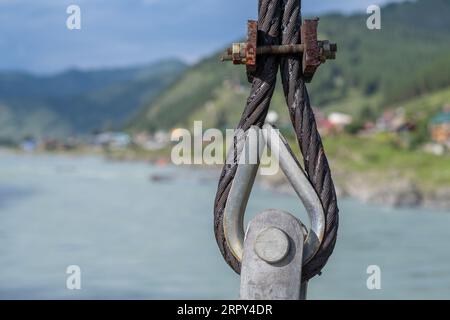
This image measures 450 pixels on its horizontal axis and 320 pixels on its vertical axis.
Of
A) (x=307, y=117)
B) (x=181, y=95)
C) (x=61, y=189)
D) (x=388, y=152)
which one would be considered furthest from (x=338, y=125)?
(x=181, y=95)

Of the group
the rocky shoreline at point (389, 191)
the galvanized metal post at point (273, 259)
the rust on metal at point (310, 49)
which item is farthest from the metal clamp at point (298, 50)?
the rocky shoreline at point (389, 191)

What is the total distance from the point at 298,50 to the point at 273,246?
1.45 ft

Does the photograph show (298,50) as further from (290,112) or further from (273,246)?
(273,246)

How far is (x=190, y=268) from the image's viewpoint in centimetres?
3012

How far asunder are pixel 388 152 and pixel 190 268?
140 feet

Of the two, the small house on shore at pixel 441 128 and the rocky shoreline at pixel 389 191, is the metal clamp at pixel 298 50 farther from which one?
the small house on shore at pixel 441 128

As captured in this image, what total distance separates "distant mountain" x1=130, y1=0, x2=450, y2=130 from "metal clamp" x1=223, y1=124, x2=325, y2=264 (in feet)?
355

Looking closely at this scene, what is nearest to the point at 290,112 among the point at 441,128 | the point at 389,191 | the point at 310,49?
the point at 310,49

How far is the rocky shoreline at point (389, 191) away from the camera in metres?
51.5

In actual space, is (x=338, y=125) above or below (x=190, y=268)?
above

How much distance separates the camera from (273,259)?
151cm

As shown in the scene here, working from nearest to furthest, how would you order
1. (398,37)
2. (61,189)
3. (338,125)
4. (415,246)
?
(415,246), (61,189), (338,125), (398,37)

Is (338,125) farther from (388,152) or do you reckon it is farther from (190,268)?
(190,268)

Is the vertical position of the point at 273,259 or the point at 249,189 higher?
the point at 249,189
